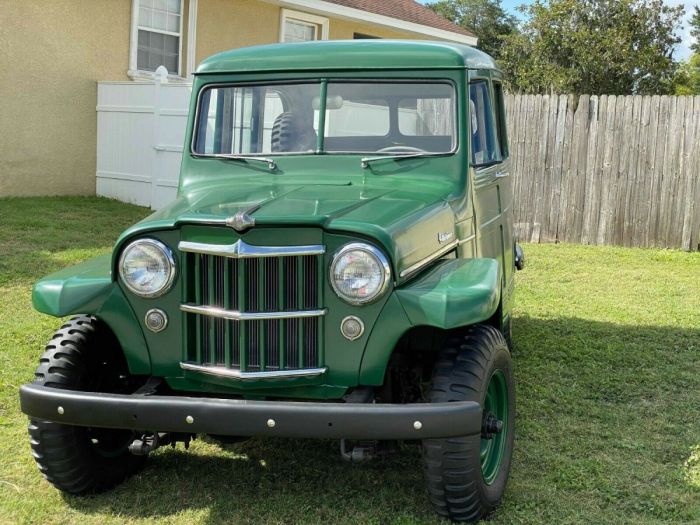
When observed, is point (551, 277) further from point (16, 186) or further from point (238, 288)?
point (16, 186)

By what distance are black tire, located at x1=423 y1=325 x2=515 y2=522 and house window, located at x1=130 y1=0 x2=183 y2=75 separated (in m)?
10.7

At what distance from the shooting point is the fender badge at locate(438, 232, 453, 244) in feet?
13.1

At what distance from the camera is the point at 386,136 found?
15.0ft

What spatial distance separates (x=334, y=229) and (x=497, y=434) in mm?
1285

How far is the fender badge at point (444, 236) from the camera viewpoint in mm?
4004

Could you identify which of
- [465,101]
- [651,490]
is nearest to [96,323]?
[465,101]

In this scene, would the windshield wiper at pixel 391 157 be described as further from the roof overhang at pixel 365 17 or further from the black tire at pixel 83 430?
the roof overhang at pixel 365 17

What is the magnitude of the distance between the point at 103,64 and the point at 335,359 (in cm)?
Result: 1044

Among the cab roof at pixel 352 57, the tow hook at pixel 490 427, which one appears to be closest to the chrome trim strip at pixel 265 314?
the tow hook at pixel 490 427

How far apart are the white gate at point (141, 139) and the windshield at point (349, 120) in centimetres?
721

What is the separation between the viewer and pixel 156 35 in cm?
1349

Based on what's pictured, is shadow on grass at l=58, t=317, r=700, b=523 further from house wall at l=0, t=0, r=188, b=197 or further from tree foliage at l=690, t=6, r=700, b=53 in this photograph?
tree foliage at l=690, t=6, r=700, b=53

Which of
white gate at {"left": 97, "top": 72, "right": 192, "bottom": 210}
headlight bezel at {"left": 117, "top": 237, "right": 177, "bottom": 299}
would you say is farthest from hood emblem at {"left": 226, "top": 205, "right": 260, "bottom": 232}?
white gate at {"left": 97, "top": 72, "right": 192, "bottom": 210}

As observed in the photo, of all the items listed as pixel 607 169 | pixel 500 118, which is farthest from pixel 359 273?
pixel 607 169
